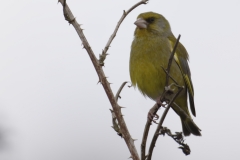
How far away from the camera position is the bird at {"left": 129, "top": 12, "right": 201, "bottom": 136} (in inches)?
168

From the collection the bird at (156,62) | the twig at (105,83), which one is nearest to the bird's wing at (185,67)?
the bird at (156,62)

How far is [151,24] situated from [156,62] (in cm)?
77

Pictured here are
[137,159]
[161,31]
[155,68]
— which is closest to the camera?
[137,159]

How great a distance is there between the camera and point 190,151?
1833 mm

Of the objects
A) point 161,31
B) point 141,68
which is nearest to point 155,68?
point 141,68

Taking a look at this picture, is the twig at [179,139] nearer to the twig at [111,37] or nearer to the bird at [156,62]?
the twig at [111,37]

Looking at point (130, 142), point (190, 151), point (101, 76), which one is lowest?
point (190, 151)

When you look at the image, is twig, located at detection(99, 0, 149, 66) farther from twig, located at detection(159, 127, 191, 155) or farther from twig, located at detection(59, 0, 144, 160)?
twig, located at detection(159, 127, 191, 155)

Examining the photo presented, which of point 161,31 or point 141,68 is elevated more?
point 161,31

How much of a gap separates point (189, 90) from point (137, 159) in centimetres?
321

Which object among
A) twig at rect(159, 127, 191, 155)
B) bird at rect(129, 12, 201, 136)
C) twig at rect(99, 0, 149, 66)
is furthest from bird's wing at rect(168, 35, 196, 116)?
twig at rect(159, 127, 191, 155)

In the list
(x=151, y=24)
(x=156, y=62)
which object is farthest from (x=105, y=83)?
(x=151, y=24)

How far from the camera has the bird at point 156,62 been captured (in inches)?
168

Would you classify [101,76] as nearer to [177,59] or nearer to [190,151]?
[190,151]
